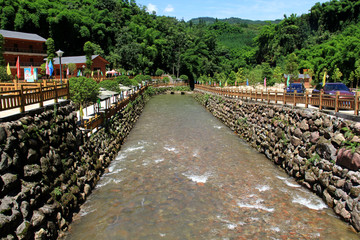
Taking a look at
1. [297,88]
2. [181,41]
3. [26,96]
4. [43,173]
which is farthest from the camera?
[181,41]

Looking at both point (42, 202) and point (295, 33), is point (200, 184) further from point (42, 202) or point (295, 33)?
point (295, 33)

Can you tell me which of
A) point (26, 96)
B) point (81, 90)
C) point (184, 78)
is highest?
point (184, 78)

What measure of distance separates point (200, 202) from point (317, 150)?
5.91 m

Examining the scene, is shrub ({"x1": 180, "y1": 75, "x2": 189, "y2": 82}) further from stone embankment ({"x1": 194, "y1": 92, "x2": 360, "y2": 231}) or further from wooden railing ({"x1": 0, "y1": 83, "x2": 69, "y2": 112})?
wooden railing ({"x1": 0, "y1": 83, "x2": 69, "y2": 112})

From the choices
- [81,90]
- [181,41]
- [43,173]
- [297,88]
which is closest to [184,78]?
[181,41]

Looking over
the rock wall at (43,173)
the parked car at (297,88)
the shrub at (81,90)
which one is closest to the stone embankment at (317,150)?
the parked car at (297,88)

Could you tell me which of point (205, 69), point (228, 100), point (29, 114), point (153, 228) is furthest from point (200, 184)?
point (205, 69)

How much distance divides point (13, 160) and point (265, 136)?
1506cm

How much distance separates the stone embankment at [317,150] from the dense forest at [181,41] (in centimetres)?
4138

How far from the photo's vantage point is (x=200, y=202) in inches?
447

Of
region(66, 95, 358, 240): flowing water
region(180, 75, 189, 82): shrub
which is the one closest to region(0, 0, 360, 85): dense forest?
region(180, 75, 189, 82): shrub

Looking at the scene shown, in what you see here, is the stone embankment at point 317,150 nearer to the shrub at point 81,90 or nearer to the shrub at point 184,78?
the shrub at point 81,90

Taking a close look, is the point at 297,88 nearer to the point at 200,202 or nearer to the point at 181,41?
the point at 200,202

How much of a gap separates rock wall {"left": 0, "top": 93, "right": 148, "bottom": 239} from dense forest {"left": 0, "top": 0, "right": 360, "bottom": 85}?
Result: 52834 mm
